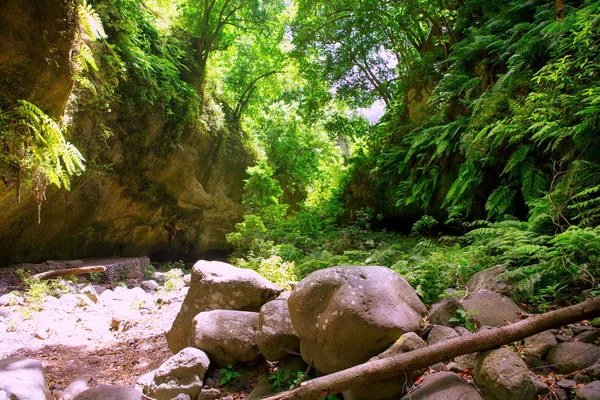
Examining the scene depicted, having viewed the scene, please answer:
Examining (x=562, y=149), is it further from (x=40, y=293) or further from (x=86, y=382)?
(x=40, y=293)

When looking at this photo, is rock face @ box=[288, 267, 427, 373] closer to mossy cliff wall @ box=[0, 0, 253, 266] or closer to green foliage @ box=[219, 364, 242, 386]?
green foliage @ box=[219, 364, 242, 386]

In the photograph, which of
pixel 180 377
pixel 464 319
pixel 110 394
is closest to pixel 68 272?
pixel 110 394

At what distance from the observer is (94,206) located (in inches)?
355

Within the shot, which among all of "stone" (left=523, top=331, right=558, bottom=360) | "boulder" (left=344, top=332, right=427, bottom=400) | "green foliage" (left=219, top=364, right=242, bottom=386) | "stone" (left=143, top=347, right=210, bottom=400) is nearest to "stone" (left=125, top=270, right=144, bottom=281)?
"stone" (left=143, top=347, right=210, bottom=400)

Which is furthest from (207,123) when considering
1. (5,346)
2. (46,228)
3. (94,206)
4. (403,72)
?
(5,346)

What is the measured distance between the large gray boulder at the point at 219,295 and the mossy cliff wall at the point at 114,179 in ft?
11.3

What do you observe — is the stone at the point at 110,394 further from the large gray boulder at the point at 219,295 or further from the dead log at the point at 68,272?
the dead log at the point at 68,272

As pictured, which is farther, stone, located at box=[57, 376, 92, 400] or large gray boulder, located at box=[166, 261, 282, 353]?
large gray boulder, located at box=[166, 261, 282, 353]

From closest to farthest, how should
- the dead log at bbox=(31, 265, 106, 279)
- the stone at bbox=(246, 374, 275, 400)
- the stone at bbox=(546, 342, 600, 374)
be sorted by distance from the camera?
1. the stone at bbox=(546, 342, 600, 374)
2. the stone at bbox=(246, 374, 275, 400)
3. the dead log at bbox=(31, 265, 106, 279)

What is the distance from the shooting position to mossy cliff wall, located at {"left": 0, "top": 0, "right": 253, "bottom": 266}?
475cm

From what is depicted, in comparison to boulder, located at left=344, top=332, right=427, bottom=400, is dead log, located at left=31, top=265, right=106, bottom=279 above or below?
above

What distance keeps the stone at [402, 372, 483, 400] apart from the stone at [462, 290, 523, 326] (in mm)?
704

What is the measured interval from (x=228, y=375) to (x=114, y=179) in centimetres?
771

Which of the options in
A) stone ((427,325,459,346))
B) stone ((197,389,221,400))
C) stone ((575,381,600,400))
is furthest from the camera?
stone ((197,389,221,400))
